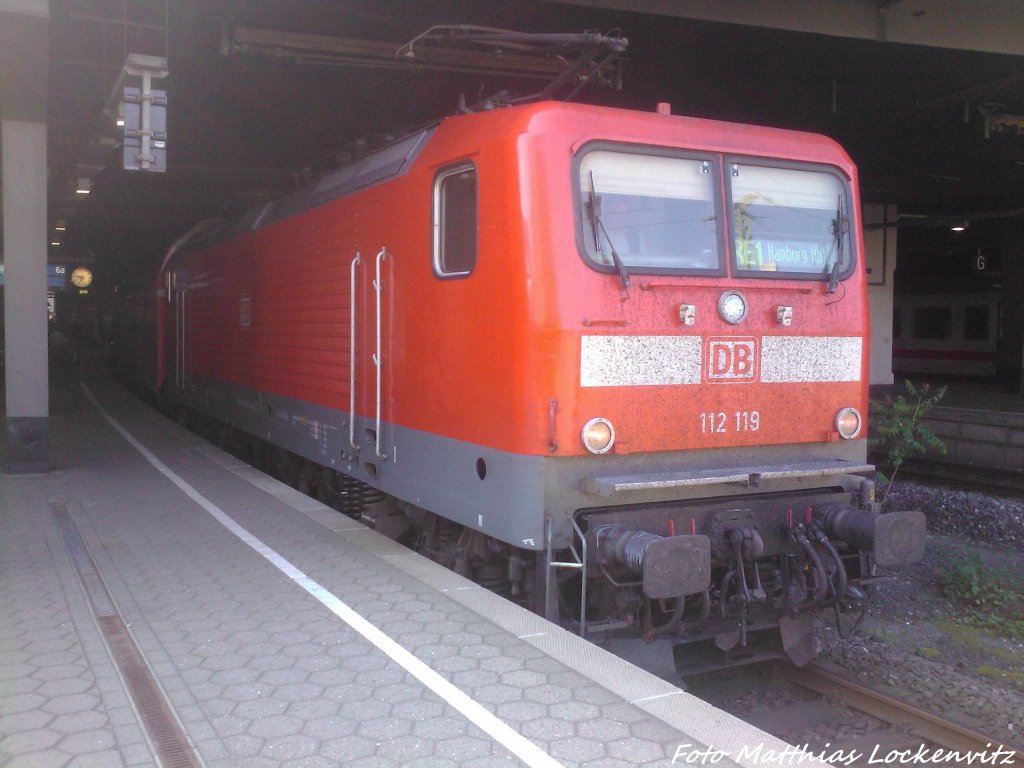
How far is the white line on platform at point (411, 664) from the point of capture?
360cm

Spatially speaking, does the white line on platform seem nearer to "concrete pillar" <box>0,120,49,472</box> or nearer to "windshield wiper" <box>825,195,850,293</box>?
"concrete pillar" <box>0,120,49,472</box>

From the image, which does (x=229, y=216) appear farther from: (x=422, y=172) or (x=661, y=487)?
(x=661, y=487)

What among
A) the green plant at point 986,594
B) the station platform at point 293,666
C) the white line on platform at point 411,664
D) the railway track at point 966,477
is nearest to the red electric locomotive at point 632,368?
the station platform at point 293,666

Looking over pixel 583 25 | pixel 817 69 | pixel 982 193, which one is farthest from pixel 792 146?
pixel 982 193

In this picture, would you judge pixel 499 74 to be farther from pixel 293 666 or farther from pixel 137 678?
pixel 137 678

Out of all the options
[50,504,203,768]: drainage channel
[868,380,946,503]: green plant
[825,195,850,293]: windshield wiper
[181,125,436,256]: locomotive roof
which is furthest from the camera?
[868,380,946,503]: green plant

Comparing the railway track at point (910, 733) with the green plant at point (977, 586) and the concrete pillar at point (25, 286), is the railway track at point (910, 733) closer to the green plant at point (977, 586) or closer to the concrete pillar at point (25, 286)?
the green plant at point (977, 586)

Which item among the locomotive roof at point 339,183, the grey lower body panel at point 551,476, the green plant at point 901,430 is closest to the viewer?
the grey lower body panel at point 551,476

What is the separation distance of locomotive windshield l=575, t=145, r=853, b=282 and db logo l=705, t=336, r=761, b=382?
0.41m

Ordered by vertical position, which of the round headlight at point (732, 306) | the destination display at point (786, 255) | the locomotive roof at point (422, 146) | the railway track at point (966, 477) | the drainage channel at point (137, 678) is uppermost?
the locomotive roof at point (422, 146)

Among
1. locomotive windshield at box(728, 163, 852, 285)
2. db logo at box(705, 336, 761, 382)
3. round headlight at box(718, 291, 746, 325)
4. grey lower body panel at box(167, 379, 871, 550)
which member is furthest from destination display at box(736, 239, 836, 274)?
grey lower body panel at box(167, 379, 871, 550)

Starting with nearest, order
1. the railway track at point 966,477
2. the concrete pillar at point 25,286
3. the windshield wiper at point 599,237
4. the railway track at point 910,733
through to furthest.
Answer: the railway track at point 910,733 < the windshield wiper at point 599,237 < the concrete pillar at point 25,286 < the railway track at point 966,477

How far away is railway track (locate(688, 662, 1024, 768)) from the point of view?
15.5 feet

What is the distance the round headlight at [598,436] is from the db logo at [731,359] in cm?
74
